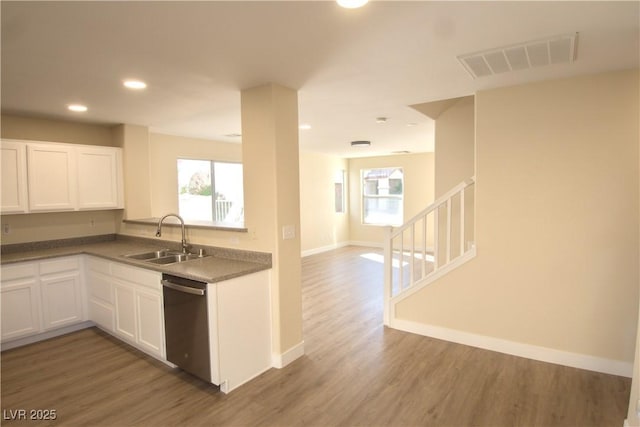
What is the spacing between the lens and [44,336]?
3607 mm

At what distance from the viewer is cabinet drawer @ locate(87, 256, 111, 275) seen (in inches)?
138

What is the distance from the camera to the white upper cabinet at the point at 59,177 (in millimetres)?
3551

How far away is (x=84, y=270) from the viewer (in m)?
3.83

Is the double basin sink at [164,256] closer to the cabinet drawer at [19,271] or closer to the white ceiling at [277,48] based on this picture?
the cabinet drawer at [19,271]

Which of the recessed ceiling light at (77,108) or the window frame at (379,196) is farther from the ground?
the recessed ceiling light at (77,108)

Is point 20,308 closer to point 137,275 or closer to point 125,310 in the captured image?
point 125,310

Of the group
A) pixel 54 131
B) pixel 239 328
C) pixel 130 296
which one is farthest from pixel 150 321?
pixel 54 131

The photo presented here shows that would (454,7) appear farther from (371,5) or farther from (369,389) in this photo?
(369,389)

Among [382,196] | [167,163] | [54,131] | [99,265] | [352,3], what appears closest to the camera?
[352,3]

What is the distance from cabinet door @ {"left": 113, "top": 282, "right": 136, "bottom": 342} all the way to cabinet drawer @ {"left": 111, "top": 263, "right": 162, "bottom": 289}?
0.09 m

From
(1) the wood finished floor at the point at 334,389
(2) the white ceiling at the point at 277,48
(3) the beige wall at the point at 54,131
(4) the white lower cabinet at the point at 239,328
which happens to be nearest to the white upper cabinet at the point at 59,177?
(3) the beige wall at the point at 54,131

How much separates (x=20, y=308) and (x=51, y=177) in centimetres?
137

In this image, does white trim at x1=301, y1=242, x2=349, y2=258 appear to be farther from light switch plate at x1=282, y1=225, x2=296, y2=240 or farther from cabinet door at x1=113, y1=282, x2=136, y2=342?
light switch plate at x1=282, y1=225, x2=296, y2=240

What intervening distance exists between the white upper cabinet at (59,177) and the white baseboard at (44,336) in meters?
1.27
